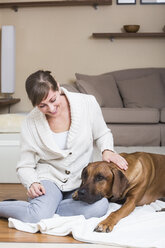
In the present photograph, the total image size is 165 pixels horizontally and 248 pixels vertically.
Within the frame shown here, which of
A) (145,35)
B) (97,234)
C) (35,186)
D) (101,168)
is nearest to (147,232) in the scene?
(97,234)

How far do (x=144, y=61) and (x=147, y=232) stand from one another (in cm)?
421

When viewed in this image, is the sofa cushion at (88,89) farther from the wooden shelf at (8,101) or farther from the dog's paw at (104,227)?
the dog's paw at (104,227)

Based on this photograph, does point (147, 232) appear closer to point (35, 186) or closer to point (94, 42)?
point (35, 186)

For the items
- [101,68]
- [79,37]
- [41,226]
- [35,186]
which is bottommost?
[41,226]

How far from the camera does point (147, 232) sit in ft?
6.78

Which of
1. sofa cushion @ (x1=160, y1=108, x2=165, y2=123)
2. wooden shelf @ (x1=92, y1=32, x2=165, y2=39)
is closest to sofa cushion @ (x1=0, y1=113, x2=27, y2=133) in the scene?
sofa cushion @ (x1=160, y1=108, x2=165, y2=123)

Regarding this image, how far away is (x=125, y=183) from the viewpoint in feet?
7.29

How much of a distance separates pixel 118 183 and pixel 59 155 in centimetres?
37

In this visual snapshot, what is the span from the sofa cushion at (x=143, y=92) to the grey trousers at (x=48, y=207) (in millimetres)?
3092

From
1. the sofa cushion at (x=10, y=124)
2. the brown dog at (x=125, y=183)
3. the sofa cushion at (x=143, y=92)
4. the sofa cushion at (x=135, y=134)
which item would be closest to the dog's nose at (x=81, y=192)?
the brown dog at (x=125, y=183)

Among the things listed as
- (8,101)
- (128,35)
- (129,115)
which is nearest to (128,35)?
(128,35)

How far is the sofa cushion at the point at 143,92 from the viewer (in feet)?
17.4

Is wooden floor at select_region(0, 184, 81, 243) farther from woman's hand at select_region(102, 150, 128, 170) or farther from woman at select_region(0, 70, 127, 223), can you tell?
woman's hand at select_region(102, 150, 128, 170)

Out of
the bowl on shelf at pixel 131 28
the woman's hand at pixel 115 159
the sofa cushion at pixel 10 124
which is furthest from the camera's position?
the bowl on shelf at pixel 131 28
